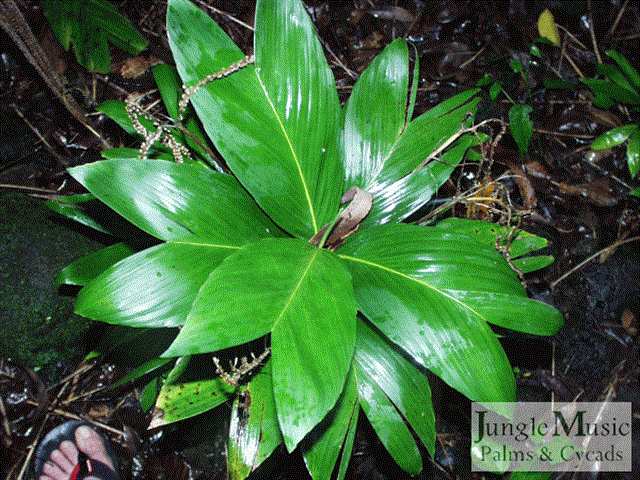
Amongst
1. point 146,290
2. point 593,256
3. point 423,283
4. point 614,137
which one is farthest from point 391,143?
point 614,137

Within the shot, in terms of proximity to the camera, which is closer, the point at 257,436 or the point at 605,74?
the point at 257,436

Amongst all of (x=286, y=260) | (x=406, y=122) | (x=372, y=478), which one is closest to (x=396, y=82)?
(x=406, y=122)

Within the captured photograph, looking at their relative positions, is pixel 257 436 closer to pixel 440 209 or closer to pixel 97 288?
pixel 97 288

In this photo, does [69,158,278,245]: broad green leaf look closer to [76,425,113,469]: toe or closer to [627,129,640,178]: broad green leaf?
[76,425,113,469]: toe

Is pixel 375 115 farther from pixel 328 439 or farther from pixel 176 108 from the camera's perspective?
pixel 328 439

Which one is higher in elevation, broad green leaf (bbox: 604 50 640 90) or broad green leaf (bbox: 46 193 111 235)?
broad green leaf (bbox: 604 50 640 90)

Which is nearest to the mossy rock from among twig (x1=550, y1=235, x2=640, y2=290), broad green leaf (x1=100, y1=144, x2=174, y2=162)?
broad green leaf (x1=100, y1=144, x2=174, y2=162)
